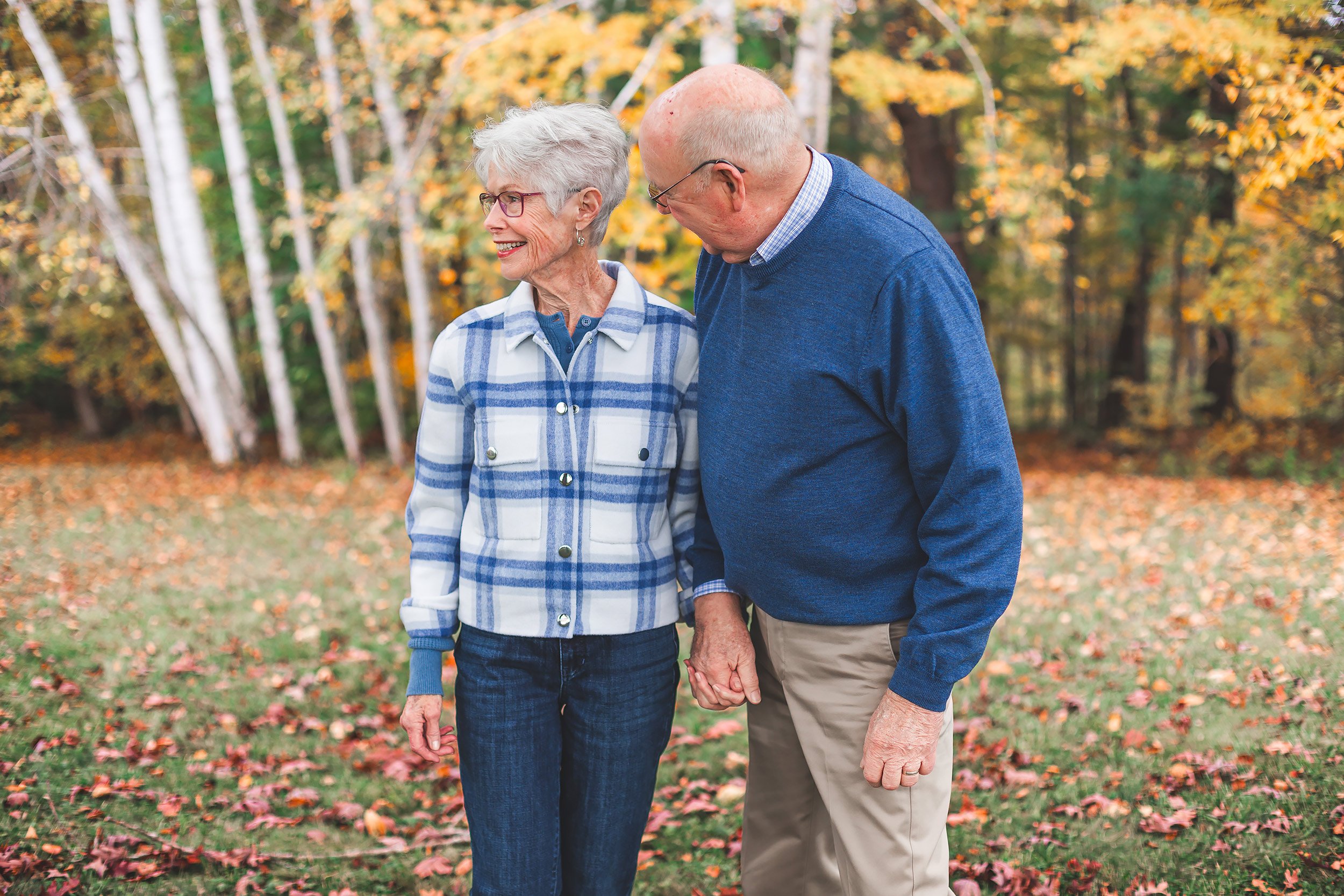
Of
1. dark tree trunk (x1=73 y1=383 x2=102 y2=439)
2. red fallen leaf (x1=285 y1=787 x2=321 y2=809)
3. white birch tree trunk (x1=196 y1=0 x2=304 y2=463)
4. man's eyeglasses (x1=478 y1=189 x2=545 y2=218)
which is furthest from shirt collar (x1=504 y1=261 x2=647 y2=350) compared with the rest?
dark tree trunk (x1=73 y1=383 x2=102 y2=439)

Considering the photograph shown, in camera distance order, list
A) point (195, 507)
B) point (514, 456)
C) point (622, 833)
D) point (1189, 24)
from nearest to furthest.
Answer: point (514, 456) < point (622, 833) < point (1189, 24) < point (195, 507)

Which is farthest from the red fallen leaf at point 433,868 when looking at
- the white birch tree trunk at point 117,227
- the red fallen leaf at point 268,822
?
the white birch tree trunk at point 117,227

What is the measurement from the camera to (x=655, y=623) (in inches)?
82.4

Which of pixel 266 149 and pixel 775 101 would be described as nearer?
pixel 775 101

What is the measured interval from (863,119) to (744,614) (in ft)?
52.7

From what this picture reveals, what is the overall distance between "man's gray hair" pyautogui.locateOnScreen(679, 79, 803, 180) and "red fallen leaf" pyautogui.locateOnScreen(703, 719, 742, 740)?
10.9 feet

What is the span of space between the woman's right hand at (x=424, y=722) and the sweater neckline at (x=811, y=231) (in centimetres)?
121

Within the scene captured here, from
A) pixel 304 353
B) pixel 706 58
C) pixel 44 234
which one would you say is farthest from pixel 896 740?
pixel 304 353

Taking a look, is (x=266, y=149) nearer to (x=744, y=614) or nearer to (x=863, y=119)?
(x=863, y=119)

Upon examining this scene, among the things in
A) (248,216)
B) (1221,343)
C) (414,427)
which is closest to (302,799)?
(248,216)

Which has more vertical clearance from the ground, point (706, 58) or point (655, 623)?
point (706, 58)

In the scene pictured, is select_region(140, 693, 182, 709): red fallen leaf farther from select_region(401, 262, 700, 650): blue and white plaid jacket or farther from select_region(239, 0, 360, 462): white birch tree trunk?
select_region(239, 0, 360, 462): white birch tree trunk

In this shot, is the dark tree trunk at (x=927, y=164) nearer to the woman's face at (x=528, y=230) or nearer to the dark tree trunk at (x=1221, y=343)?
the dark tree trunk at (x=1221, y=343)

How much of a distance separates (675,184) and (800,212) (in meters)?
0.26
